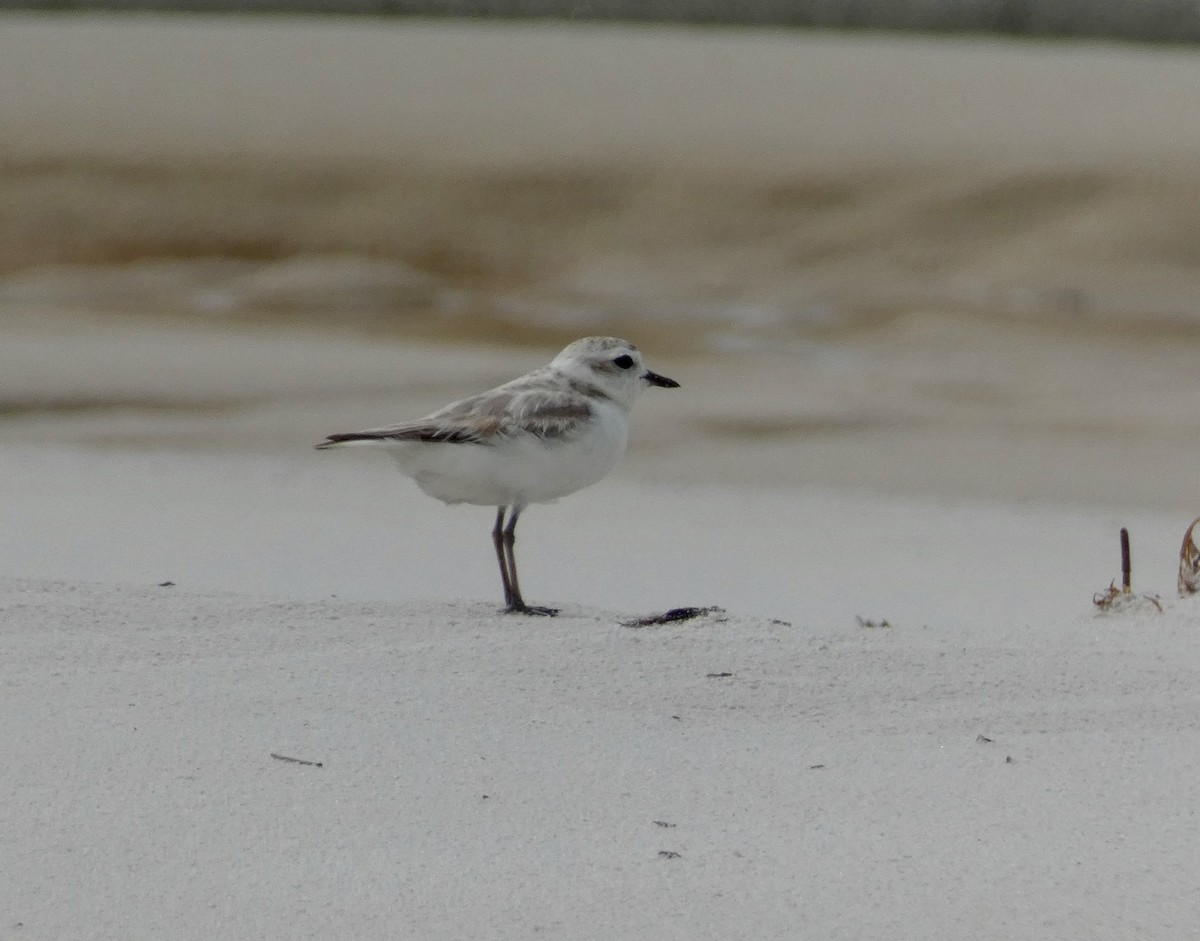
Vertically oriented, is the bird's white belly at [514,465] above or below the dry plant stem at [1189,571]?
above

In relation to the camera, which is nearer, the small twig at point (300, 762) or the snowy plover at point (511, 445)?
the small twig at point (300, 762)

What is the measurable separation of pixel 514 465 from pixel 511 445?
0.15 ft

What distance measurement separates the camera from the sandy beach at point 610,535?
89.3 inches

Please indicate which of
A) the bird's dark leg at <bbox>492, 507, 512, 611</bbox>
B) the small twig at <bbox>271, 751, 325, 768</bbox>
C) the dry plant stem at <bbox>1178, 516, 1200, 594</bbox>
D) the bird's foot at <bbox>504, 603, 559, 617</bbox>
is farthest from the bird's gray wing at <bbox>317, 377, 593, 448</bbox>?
the dry plant stem at <bbox>1178, 516, 1200, 594</bbox>

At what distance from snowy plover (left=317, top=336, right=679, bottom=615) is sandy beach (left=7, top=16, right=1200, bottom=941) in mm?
290

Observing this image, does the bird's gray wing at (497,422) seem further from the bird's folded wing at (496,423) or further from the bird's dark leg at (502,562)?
the bird's dark leg at (502,562)

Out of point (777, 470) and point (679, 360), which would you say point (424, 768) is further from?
point (679, 360)

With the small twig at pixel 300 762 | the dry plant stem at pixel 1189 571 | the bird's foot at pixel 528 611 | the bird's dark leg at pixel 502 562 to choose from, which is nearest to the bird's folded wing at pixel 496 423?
the bird's dark leg at pixel 502 562

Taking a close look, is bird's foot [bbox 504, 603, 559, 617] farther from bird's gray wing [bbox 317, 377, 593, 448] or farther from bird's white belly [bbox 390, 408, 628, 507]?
bird's gray wing [bbox 317, 377, 593, 448]

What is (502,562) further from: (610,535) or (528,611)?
(610,535)

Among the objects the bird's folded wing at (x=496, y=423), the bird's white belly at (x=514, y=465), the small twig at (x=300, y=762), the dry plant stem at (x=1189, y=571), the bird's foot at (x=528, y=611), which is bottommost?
the dry plant stem at (x=1189, y=571)

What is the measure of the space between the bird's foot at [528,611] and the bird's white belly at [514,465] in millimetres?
243

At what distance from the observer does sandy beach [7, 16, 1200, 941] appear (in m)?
2.27

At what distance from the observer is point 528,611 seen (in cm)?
376
